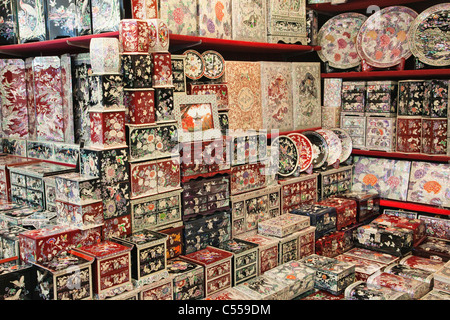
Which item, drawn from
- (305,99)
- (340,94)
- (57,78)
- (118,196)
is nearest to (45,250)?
(118,196)

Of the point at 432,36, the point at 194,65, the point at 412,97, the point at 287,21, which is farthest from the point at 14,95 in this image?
the point at 432,36

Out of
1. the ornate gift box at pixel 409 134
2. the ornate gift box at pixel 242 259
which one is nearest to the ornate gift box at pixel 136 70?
the ornate gift box at pixel 242 259

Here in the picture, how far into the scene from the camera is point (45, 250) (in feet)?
8.50

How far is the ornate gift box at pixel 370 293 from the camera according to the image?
302cm

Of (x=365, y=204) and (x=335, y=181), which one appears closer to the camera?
(x=365, y=204)

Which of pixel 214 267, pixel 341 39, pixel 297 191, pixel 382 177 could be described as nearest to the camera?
pixel 214 267

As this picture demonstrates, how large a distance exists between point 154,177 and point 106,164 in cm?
38

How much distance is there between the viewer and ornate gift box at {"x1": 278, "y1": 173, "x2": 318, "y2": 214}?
13.4 feet

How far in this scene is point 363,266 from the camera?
381 cm

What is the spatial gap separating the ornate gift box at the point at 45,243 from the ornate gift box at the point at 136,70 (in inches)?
38.4

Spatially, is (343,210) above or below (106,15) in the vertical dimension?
below

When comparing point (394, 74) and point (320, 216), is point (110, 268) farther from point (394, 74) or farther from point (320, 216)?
point (394, 74)

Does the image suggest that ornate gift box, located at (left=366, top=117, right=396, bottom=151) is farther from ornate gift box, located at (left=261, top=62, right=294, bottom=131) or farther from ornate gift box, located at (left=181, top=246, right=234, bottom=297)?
ornate gift box, located at (left=181, top=246, right=234, bottom=297)

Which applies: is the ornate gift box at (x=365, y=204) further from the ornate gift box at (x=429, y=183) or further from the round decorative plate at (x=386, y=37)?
the round decorative plate at (x=386, y=37)
